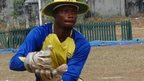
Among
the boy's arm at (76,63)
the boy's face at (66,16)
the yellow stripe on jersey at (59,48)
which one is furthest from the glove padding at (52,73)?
the boy's arm at (76,63)

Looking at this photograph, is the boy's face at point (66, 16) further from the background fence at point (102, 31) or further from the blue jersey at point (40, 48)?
the background fence at point (102, 31)

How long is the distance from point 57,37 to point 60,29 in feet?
0.22

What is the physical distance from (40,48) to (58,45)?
17 cm

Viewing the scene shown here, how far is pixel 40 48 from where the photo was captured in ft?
12.9

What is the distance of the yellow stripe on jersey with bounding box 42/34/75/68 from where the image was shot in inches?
147

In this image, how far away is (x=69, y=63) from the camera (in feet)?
13.3

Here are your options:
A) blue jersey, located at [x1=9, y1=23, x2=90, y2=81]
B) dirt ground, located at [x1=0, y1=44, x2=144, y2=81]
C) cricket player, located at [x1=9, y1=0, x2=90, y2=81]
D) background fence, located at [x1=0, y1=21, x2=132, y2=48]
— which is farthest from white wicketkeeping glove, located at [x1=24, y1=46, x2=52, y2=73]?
background fence, located at [x1=0, y1=21, x2=132, y2=48]

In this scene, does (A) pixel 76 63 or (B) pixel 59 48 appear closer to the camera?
(B) pixel 59 48

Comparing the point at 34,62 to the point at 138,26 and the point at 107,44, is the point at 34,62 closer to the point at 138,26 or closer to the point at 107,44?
the point at 107,44

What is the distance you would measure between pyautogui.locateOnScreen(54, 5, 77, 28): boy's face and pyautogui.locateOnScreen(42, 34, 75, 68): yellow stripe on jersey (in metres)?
0.13

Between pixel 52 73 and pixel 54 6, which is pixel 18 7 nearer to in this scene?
pixel 54 6

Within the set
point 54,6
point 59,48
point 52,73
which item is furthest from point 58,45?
point 52,73

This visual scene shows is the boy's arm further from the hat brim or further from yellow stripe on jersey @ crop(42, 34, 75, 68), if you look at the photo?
the hat brim

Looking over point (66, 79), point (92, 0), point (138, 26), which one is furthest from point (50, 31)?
point (92, 0)
